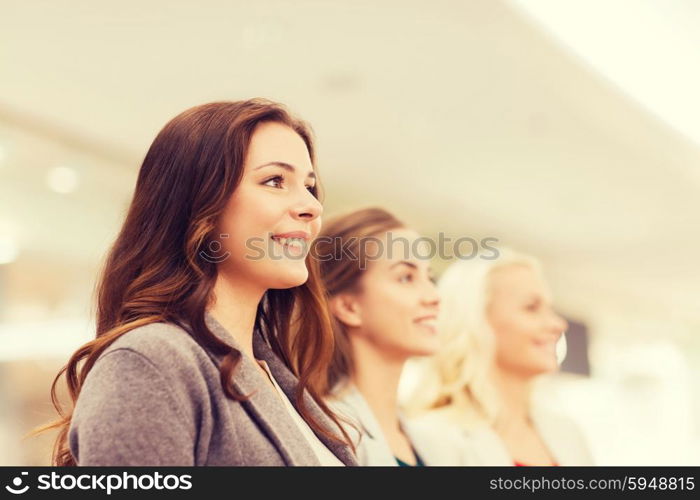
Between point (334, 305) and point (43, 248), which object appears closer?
point (334, 305)

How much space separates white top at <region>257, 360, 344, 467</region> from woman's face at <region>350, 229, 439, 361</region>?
0.61 m

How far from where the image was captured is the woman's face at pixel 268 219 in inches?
44.4

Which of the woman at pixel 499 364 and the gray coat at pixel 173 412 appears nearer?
the gray coat at pixel 173 412

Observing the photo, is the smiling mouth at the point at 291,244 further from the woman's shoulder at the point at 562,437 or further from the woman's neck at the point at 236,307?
the woman's shoulder at the point at 562,437

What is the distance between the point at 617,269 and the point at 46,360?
288 cm

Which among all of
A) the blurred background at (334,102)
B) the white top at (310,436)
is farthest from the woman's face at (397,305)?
the blurred background at (334,102)

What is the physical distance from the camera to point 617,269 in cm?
390

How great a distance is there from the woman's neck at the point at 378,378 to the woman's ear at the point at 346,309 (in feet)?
0.17

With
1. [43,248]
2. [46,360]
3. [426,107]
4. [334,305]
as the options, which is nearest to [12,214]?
[43,248]

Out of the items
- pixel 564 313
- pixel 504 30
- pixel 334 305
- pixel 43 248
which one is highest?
pixel 504 30

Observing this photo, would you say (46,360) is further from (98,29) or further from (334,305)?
(334,305)

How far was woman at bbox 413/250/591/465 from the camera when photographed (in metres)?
2.07

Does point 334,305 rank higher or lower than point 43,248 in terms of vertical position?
lower

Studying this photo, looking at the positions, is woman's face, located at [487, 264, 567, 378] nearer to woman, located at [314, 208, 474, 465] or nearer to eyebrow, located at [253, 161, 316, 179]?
woman, located at [314, 208, 474, 465]
